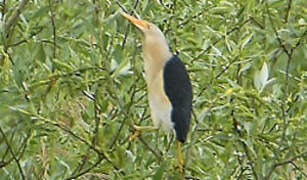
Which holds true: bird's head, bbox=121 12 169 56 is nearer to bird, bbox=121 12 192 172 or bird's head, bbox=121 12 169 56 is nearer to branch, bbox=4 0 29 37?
bird, bbox=121 12 192 172

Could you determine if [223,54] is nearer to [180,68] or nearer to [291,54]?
[291,54]

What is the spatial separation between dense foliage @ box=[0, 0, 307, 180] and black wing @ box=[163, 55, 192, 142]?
46 millimetres

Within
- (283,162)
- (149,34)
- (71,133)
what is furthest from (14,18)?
(283,162)

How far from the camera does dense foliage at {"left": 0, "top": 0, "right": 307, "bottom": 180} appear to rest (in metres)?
1.81

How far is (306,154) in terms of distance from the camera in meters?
1.84

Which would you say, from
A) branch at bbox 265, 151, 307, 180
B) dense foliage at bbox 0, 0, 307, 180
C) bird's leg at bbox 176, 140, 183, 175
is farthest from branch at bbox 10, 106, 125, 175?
branch at bbox 265, 151, 307, 180

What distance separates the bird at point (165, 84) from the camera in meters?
1.66

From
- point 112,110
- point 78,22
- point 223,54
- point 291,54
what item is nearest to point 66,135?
point 112,110

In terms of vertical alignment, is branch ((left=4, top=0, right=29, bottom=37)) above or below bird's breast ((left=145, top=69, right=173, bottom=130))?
above

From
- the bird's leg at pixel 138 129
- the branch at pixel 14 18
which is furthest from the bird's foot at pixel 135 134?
the branch at pixel 14 18

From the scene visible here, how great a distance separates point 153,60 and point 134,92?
0.12m

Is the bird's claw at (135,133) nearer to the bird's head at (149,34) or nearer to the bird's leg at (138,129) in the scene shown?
the bird's leg at (138,129)

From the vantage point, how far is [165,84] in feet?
5.43

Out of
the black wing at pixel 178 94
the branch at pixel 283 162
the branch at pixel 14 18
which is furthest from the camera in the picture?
the branch at pixel 14 18
